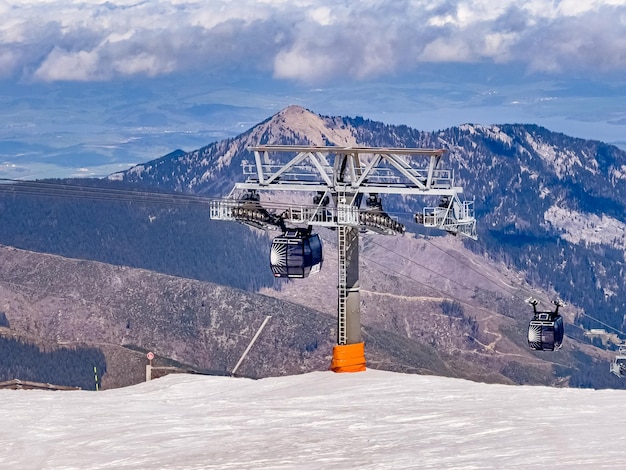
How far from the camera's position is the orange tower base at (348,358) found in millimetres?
72875

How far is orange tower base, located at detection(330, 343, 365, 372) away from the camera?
72.9 metres

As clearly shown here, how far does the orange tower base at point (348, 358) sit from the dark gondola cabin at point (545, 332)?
23.5 metres

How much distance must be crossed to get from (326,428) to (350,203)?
83.9ft

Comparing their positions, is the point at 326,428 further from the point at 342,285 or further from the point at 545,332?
the point at 545,332

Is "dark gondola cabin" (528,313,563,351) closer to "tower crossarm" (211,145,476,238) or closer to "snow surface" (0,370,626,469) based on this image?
"tower crossarm" (211,145,476,238)

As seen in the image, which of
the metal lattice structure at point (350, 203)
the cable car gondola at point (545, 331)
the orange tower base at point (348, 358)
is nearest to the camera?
the orange tower base at point (348, 358)

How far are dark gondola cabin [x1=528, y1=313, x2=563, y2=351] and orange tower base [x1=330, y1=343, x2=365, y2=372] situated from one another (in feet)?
77.1

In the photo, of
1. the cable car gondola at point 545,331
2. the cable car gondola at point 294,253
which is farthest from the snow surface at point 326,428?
the cable car gondola at point 545,331

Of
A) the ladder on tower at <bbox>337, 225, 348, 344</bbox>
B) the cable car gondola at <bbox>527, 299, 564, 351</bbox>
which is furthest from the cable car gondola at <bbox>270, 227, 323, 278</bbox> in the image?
the cable car gondola at <bbox>527, 299, 564, 351</bbox>

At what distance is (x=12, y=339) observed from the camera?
586 ft

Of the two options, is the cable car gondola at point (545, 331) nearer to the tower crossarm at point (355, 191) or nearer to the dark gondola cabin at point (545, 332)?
the dark gondola cabin at point (545, 332)

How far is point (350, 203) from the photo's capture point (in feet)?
246

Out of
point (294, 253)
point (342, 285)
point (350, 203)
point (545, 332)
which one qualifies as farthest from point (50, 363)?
point (342, 285)

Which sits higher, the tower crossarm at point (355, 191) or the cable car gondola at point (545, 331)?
the tower crossarm at point (355, 191)
